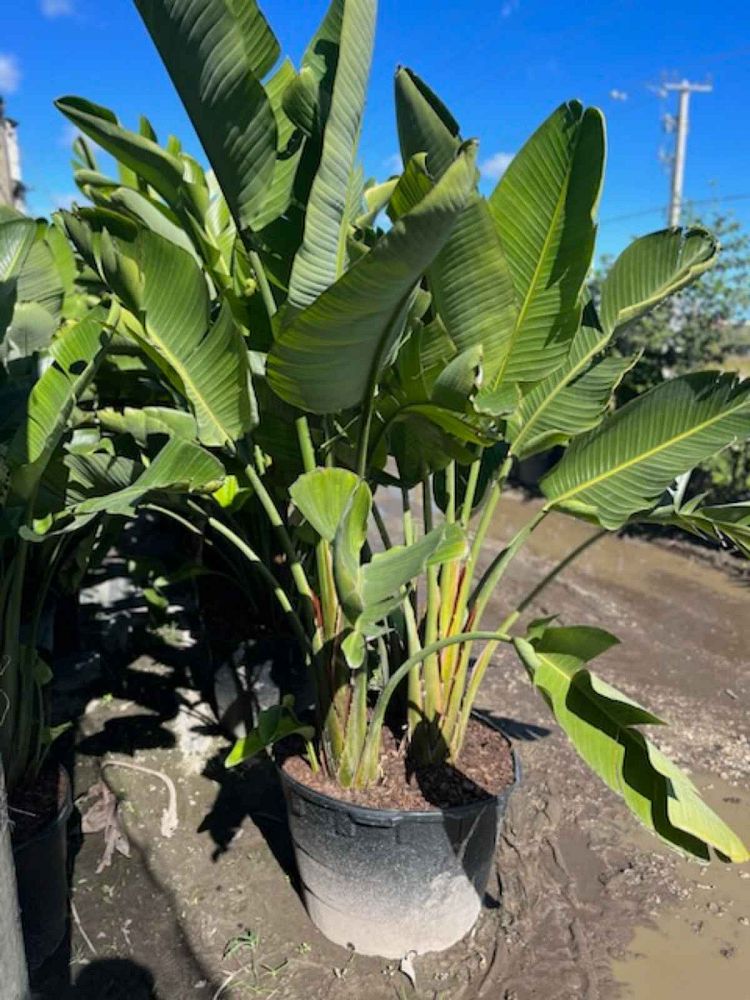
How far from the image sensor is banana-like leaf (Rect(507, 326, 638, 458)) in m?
1.99

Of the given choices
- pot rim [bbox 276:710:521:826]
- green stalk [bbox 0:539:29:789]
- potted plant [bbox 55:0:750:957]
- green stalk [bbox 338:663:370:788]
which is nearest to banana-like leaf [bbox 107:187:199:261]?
potted plant [bbox 55:0:750:957]

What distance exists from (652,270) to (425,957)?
6.46 feet

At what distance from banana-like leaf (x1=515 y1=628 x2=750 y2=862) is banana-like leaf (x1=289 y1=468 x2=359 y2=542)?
0.53m

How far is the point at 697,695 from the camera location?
3775 mm

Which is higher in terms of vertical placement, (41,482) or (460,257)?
(460,257)

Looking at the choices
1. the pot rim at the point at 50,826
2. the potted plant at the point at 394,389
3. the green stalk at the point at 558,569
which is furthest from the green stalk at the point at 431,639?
the pot rim at the point at 50,826

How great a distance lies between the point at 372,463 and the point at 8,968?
53.3 inches

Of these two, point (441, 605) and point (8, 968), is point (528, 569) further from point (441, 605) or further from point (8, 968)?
point (8, 968)

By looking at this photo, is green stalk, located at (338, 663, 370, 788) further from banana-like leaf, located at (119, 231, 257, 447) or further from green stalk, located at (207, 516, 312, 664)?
banana-like leaf, located at (119, 231, 257, 447)

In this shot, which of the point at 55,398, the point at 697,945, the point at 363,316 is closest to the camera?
the point at 363,316

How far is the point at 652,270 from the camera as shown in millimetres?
1899

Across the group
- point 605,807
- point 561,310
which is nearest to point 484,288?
point 561,310

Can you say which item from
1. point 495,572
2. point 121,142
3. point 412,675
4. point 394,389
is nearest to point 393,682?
point 412,675

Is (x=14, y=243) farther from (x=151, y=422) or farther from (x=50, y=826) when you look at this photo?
(x=50, y=826)
